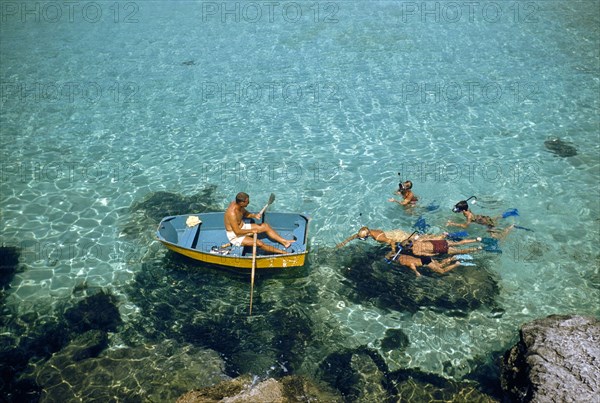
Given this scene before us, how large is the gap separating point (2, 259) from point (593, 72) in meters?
26.9

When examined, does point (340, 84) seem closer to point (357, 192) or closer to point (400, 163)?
point (400, 163)

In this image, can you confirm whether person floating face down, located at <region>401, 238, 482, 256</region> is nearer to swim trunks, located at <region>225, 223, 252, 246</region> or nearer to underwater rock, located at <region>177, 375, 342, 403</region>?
swim trunks, located at <region>225, 223, 252, 246</region>

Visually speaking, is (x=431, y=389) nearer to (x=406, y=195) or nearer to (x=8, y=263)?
(x=406, y=195)

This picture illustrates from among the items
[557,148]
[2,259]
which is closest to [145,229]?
[2,259]

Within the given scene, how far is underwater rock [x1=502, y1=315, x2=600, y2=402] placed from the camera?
8.48 m

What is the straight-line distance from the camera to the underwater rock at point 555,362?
8.48 meters

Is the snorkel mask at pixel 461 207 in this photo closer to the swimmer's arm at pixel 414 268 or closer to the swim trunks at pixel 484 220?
the swim trunks at pixel 484 220

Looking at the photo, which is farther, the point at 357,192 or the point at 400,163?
the point at 400,163

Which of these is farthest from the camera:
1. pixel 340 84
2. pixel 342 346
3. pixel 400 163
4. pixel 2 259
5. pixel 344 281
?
pixel 340 84

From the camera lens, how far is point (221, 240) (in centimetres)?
1384

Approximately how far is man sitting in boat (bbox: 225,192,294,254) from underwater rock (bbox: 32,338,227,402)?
3280 mm

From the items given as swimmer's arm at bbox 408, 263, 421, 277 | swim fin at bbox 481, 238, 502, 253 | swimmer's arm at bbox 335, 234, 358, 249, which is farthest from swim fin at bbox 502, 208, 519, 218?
swimmer's arm at bbox 335, 234, 358, 249

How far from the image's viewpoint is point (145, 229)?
15.2 meters

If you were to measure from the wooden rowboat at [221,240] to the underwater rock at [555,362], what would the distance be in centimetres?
543
